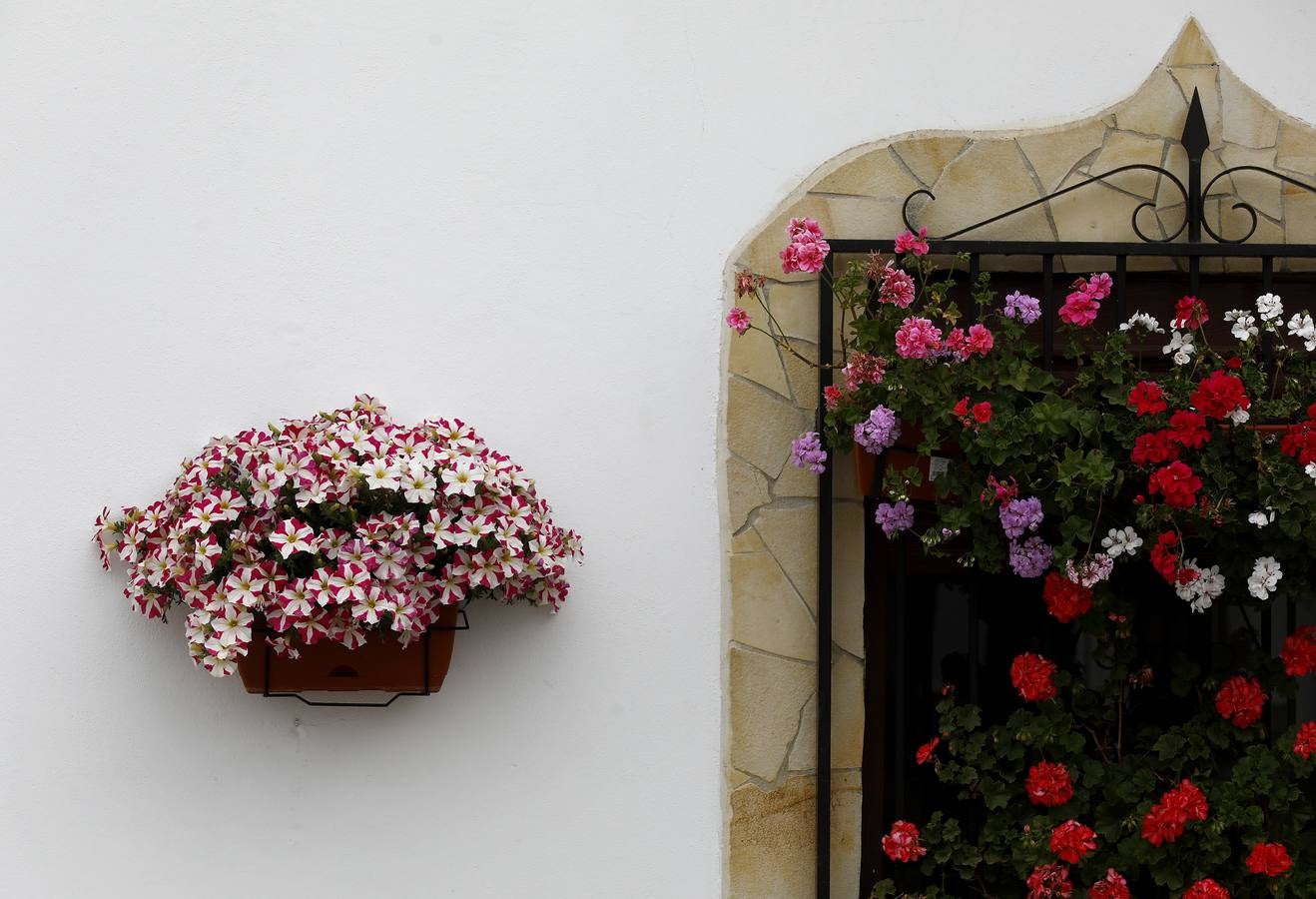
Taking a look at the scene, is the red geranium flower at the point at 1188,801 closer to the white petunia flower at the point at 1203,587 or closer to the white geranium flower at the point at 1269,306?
the white petunia flower at the point at 1203,587

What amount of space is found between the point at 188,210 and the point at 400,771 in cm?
119

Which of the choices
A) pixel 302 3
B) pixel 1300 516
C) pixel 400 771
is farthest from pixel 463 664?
pixel 1300 516

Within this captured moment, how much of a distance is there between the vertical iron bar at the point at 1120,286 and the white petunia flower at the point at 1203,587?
20.3 inches

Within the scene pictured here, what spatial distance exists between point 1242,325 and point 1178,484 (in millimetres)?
384

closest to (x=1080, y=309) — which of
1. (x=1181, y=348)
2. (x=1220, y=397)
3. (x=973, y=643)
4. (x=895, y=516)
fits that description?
(x=1181, y=348)

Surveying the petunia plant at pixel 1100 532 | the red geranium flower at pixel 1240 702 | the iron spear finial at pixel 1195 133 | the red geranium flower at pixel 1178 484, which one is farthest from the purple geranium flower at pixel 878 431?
the iron spear finial at pixel 1195 133

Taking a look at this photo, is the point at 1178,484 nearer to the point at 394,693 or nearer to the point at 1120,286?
the point at 1120,286

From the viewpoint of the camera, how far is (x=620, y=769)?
9.86ft

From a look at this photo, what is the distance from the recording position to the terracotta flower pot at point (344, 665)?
278 cm

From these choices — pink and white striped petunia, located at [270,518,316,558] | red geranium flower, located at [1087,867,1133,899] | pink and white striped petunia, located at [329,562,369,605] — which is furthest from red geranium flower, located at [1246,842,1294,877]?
pink and white striped petunia, located at [270,518,316,558]

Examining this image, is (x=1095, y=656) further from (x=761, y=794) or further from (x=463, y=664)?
(x=463, y=664)

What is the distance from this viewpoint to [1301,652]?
9.25 ft

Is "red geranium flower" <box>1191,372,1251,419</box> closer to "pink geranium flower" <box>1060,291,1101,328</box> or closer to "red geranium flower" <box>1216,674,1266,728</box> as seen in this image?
"pink geranium flower" <box>1060,291,1101,328</box>

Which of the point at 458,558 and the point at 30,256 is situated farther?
the point at 30,256
